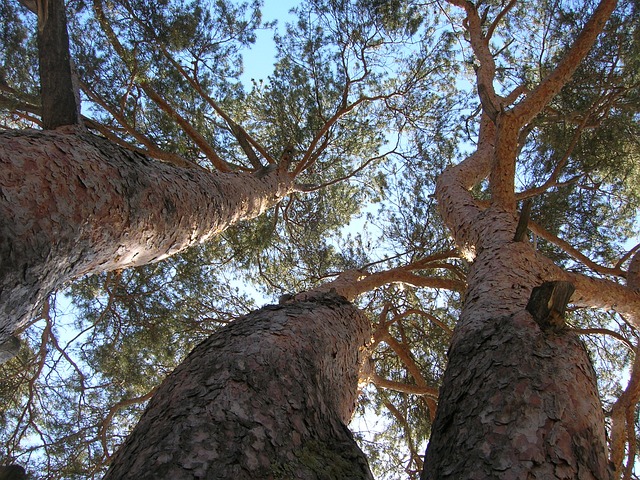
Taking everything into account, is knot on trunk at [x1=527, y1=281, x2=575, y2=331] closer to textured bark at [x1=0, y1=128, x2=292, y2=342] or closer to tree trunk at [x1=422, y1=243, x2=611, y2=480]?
tree trunk at [x1=422, y1=243, x2=611, y2=480]

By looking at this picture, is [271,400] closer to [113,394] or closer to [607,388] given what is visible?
[113,394]

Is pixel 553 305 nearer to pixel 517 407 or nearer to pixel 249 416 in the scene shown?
pixel 517 407

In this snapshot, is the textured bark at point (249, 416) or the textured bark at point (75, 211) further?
the textured bark at point (75, 211)

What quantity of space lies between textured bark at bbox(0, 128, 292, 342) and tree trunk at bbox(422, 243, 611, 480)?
122cm

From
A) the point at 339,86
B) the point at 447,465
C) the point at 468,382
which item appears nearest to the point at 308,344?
the point at 468,382

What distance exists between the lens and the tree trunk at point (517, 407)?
97 centimetres

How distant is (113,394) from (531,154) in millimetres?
5460

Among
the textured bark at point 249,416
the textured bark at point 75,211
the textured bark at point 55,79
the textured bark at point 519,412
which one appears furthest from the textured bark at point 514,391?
the textured bark at point 55,79

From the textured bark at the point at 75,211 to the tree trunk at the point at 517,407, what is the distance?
1216mm

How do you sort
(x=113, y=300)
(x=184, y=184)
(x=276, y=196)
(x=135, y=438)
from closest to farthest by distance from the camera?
(x=135, y=438)
(x=184, y=184)
(x=276, y=196)
(x=113, y=300)

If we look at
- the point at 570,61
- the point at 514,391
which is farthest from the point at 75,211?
the point at 570,61

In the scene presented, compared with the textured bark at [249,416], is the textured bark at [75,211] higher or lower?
higher

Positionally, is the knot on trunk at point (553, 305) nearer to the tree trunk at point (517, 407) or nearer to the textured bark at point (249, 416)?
the tree trunk at point (517, 407)

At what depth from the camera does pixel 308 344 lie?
68.8 inches
